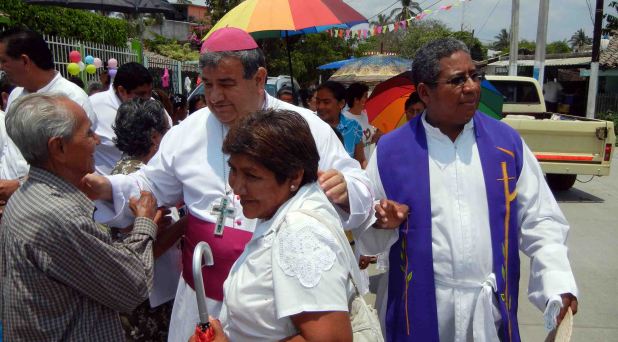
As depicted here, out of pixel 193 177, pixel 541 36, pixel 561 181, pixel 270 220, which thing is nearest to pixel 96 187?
pixel 193 177

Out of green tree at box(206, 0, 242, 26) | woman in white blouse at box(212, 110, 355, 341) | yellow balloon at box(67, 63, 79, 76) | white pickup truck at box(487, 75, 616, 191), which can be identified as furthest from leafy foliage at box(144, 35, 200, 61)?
woman in white blouse at box(212, 110, 355, 341)

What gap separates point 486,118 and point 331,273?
1.40 m

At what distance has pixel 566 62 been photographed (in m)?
28.3

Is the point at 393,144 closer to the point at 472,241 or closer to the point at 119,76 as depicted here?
the point at 472,241

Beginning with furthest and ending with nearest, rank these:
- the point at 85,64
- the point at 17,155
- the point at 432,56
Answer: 1. the point at 85,64
2. the point at 17,155
3. the point at 432,56

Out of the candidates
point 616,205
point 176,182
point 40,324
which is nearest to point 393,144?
point 176,182

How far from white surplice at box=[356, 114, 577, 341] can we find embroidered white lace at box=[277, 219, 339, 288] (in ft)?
3.32

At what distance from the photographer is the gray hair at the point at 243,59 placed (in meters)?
2.37

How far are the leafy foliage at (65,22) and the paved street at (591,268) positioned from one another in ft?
28.9

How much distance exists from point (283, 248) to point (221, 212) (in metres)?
0.84

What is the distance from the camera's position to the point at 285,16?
4.46 m

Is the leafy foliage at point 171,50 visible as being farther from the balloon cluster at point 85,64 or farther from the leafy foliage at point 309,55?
the balloon cluster at point 85,64

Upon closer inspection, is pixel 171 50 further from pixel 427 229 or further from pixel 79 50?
pixel 427 229

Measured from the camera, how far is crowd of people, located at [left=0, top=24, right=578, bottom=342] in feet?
5.29
